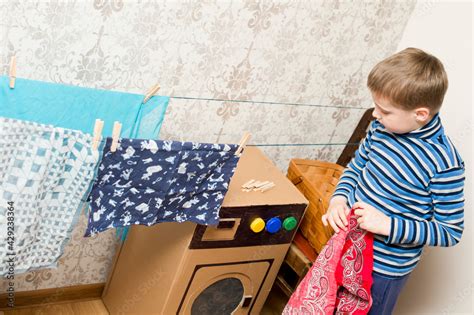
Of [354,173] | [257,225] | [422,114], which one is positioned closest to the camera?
[422,114]

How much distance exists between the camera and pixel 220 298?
213 centimetres

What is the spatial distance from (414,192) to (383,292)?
35cm

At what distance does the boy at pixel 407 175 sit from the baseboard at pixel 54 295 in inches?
45.3

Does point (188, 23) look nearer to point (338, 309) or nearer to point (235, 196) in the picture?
point (235, 196)

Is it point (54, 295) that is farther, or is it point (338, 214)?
point (54, 295)

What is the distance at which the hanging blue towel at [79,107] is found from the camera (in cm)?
147

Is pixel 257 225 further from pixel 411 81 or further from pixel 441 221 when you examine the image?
pixel 411 81

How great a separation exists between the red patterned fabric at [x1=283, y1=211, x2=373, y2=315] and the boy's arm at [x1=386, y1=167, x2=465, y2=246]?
105 millimetres

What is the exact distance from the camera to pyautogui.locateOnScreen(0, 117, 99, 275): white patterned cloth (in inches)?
55.9

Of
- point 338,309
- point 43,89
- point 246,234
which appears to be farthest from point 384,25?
point 43,89

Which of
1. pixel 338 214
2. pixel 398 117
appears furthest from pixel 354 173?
pixel 398 117

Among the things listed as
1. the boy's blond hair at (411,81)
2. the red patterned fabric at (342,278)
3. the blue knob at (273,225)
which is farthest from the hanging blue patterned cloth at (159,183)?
the boy's blond hair at (411,81)

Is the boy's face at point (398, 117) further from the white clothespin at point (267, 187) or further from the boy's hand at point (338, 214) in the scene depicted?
the white clothespin at point (267, 187)

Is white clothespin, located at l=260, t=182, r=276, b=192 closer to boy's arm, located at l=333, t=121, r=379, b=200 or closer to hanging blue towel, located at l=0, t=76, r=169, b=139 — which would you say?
boy's arm, located at l=333, t=121, r=379, b=200
